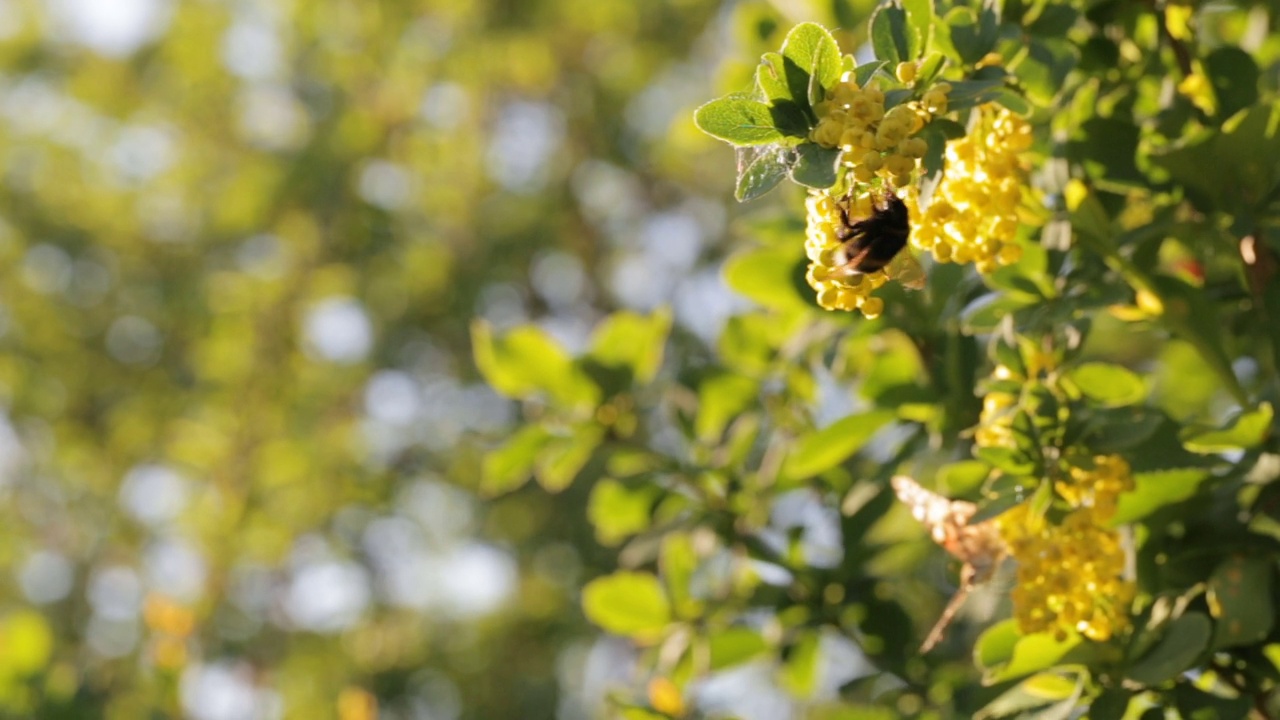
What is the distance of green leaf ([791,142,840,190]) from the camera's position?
75cm

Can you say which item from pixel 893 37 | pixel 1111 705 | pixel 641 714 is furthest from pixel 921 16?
pixel 641 714

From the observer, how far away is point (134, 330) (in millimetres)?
5832

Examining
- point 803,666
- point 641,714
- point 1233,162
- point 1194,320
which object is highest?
point 1233,162

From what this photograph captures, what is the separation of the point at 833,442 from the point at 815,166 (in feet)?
1.65

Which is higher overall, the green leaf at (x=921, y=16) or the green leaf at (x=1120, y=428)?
the green leaf at (x=921, y=16)

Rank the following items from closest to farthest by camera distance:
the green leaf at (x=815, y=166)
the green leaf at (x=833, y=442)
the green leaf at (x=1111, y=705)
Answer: the green leaf at (x=815, y=166)
the green leaf at (x=1111, y=705)
the green leaf at (x=833, y=442)

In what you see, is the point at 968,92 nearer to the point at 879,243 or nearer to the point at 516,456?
the point at 879,243

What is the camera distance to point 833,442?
1.23m

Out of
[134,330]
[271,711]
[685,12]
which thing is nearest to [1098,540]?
[271,711]

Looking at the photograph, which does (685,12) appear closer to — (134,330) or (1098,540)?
(134,330)

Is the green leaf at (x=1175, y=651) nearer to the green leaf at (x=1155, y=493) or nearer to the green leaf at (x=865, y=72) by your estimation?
the green leaf at (x=1155, y=493)

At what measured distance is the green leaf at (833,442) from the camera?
1.22 meters

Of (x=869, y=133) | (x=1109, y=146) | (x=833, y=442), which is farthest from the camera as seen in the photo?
(x=833, y=442)

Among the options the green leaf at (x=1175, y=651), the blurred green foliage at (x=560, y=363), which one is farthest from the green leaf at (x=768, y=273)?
the green leaf at (x=1175, y=651)
